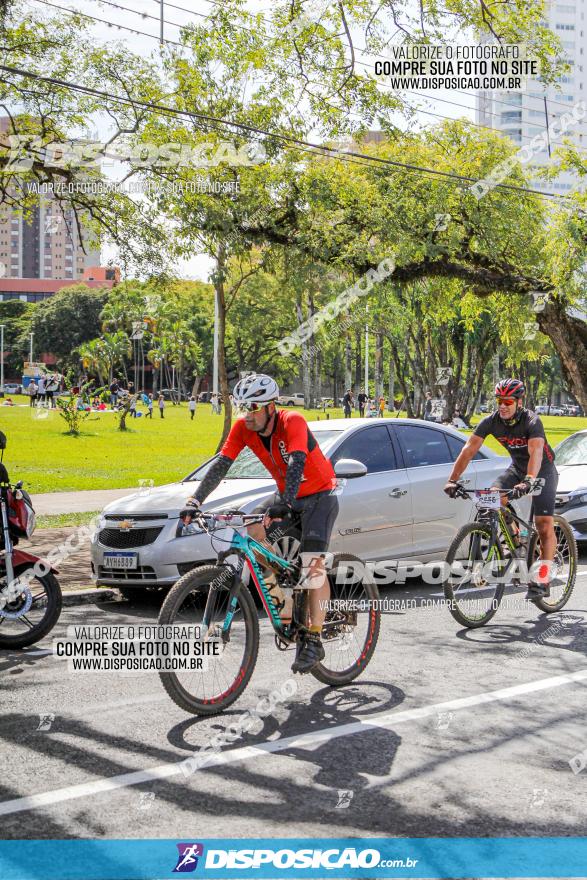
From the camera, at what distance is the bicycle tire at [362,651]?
19.2ft

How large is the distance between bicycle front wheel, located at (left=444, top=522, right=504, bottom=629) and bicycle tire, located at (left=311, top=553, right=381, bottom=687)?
4.58 ft

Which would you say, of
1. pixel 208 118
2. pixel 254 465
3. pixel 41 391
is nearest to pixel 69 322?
pixel 41 391

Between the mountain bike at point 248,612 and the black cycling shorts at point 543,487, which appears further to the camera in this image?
the black cycling shorts at point 543,487

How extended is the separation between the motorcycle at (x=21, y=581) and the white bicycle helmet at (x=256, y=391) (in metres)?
2.17

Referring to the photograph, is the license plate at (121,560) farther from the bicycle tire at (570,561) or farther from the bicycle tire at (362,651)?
the bicycle tire at (570,561)

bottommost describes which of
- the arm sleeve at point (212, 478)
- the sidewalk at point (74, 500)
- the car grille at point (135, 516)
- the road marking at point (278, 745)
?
the road marking at point (278, 745)

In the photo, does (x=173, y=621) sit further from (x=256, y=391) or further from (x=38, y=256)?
(x=38, y=256)

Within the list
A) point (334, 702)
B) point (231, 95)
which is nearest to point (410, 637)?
point (334, 702)

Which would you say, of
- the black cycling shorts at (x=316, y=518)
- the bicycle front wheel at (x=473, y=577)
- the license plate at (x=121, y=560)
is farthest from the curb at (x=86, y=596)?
the black cycling shorts at (x=316, y=518)

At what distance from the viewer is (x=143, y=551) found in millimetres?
8203

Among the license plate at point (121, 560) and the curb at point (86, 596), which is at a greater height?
the license plate at point (121, 560)

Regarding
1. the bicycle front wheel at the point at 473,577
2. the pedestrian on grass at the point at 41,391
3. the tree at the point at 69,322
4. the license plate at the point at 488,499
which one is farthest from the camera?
the tree at the point at 69,322

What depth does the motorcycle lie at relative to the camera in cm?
681

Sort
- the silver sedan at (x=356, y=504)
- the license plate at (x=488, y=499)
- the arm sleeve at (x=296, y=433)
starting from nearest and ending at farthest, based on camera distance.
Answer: the arm sleeve at (x=296, y=433)
the license plate at (x=488, y=499)
the silver sedan at (x=356, y=504)
